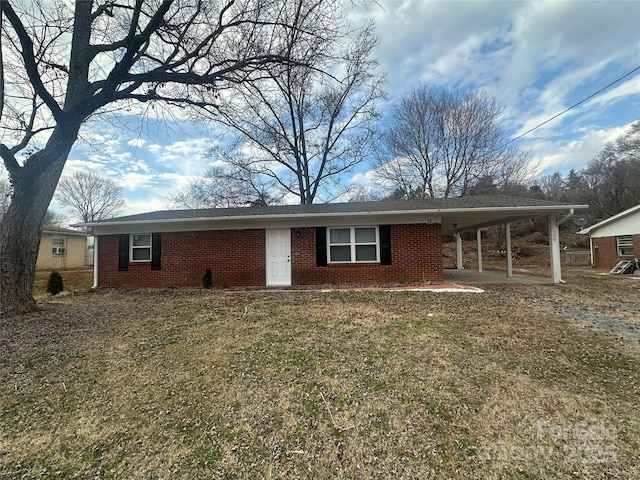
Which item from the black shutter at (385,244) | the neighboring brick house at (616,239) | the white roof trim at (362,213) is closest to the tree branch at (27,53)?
the white roof trim at (362,213)

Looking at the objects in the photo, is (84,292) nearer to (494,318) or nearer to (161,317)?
(161,317)

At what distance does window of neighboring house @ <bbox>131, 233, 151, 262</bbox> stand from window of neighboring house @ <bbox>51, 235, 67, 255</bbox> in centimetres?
1562

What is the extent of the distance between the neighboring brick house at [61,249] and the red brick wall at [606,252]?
31.1 meters

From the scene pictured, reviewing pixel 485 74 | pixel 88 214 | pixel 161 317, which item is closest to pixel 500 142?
pixel 485 74

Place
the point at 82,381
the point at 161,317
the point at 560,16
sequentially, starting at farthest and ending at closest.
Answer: the point at 560,16, the point at 161,317, the point at 82,381

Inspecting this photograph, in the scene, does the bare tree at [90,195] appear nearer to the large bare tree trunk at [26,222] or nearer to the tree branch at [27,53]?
the large bare tree trunk at [26,222]

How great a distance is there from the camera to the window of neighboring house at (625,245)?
15867 mm

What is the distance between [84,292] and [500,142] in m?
25.3

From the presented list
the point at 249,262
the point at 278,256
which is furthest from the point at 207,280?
the point at 278,256

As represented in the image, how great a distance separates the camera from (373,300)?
23.5 ft

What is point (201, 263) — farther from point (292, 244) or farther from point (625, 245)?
point (625, 245)

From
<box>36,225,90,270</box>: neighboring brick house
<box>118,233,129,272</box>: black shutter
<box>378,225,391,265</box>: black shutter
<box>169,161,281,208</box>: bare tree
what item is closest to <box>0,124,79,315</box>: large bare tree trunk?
<box>118,233,129,272</box>: black shutter

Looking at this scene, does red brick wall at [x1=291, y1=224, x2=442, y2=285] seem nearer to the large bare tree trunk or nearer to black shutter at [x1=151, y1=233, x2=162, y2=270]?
black shutter at [x1=151, y1=233, x2=162, y2=270]

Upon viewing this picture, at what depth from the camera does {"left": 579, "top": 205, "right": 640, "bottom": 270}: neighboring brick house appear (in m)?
15.5
